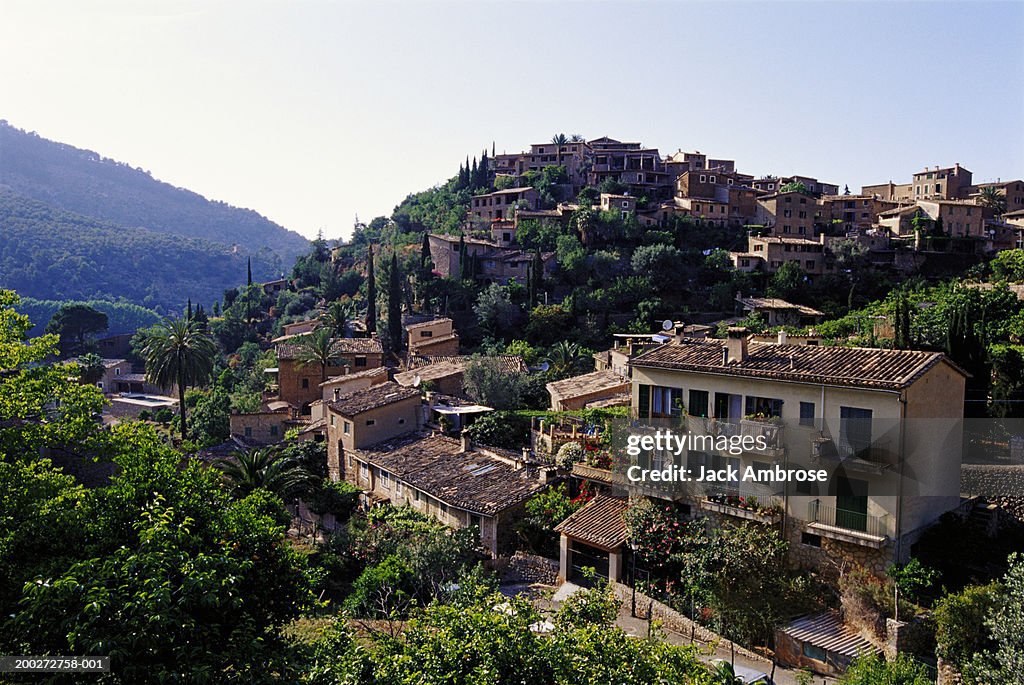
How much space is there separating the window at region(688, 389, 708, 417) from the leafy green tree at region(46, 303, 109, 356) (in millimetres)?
74025

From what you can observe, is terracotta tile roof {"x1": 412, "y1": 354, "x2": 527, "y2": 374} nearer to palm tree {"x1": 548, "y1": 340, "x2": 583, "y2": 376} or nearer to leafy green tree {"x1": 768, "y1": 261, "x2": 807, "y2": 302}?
palm tree {"x1": 548, "y1": 340, "x2": 583, "y2": 376}

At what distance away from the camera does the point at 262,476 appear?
30531 mm

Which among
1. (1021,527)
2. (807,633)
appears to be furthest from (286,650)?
(1021,527)

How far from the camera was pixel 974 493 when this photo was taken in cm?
2148

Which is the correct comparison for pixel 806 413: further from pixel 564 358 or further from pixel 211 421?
pixel 211 421

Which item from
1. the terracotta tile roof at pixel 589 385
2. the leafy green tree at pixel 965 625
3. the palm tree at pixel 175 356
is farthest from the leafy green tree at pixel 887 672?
the palm tree at pixel 175 356

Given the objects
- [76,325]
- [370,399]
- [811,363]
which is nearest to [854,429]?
[811,363]

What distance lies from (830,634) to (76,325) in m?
82.8

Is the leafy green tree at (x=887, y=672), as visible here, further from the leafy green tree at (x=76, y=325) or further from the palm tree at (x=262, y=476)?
the leafy green tree at (x=76, y=325)

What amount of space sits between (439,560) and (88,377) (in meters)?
49.3

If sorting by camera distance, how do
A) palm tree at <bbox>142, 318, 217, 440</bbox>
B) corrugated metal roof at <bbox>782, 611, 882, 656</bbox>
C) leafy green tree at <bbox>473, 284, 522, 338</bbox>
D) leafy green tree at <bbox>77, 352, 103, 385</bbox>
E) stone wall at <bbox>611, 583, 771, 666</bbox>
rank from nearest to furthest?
corrugated metal roof at <bbox>782, 611, 882, 656</bbox>, stone wall at <bbox>611, 583, 771, 666</bbox>, palm tree at <bbox>142, 318, 217, 440</bbox>, leafy green tree at <bbox>473, 284, 522, 338</bbox>, leafy green tree at <bbox>77, 352, 103, 385</bbox>

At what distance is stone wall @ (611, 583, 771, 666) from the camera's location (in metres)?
19.1

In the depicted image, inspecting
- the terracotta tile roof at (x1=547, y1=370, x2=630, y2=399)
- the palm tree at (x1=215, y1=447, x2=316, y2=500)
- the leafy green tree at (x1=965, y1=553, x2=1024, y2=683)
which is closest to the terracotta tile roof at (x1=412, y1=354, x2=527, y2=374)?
the terracotta tile roof at (x1=547, y1=370, x2=630, y2=399)

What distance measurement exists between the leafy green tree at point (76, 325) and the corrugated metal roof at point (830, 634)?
7868 cm
